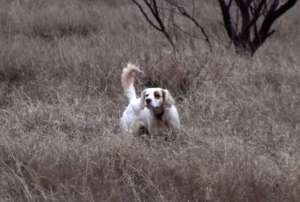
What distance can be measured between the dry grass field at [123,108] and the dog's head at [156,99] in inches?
11.2

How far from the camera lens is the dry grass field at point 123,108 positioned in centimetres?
442

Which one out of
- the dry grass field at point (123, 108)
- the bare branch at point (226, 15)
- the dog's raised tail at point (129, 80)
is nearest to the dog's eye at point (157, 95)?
the dry grass field at point (123, 108)

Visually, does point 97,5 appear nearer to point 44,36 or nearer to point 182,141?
point 44,36

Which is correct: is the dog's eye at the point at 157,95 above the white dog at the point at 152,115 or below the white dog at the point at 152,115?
above

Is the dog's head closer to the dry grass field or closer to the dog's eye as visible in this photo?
the dog's eye

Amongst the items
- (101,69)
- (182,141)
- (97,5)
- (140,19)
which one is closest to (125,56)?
(101,69)

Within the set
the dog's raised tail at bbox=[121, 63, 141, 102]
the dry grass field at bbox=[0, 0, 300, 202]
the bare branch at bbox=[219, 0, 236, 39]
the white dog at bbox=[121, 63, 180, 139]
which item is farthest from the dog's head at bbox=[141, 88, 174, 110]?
the bare branch at bbox=[219, 0, 236, 39]

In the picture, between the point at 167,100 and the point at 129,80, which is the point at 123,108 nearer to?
the point at 129,80

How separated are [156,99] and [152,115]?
0.19 m

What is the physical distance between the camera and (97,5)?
40.5ft

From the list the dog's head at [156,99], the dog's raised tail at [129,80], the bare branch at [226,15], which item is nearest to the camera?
the dog's head at [156,99]

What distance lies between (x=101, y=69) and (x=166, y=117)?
1813 millimetres

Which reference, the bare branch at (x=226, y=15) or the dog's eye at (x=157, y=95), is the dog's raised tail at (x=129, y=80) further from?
the bare branch at (x=226, y=15)

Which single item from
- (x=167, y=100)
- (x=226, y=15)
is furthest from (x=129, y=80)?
(x=226, y=15)
